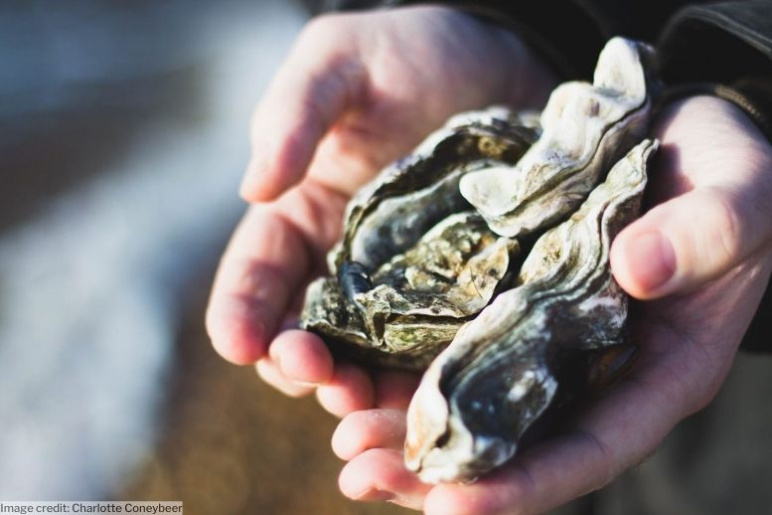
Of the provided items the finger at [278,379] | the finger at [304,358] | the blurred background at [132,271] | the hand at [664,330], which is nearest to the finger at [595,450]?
the hand at [664,330]

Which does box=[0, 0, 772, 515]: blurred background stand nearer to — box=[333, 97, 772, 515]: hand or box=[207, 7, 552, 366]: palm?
box=[333, 97, 772, 515]: hand

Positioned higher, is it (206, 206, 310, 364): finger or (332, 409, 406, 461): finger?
(332, 409, 406, 461): finger

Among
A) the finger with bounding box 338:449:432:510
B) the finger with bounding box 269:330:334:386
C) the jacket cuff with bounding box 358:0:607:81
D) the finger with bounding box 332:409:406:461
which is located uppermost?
the jacket cuff with bounding box 358:0:607:81

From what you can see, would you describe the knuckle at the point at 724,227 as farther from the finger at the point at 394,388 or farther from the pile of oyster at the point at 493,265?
the finger at the point at 394,388

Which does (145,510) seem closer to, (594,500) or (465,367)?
(594,500)

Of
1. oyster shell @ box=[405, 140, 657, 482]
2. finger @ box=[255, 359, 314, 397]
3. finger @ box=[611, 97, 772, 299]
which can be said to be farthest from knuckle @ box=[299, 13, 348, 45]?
finger @ box=[611, 97, 772, 299]

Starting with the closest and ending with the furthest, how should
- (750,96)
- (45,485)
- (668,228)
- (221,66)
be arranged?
(668,228) → (750,96) → (45,485) → (221,66)

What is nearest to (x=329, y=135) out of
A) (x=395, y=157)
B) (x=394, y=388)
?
(x=395, y=157)

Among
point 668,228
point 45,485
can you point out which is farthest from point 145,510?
point 668,228
